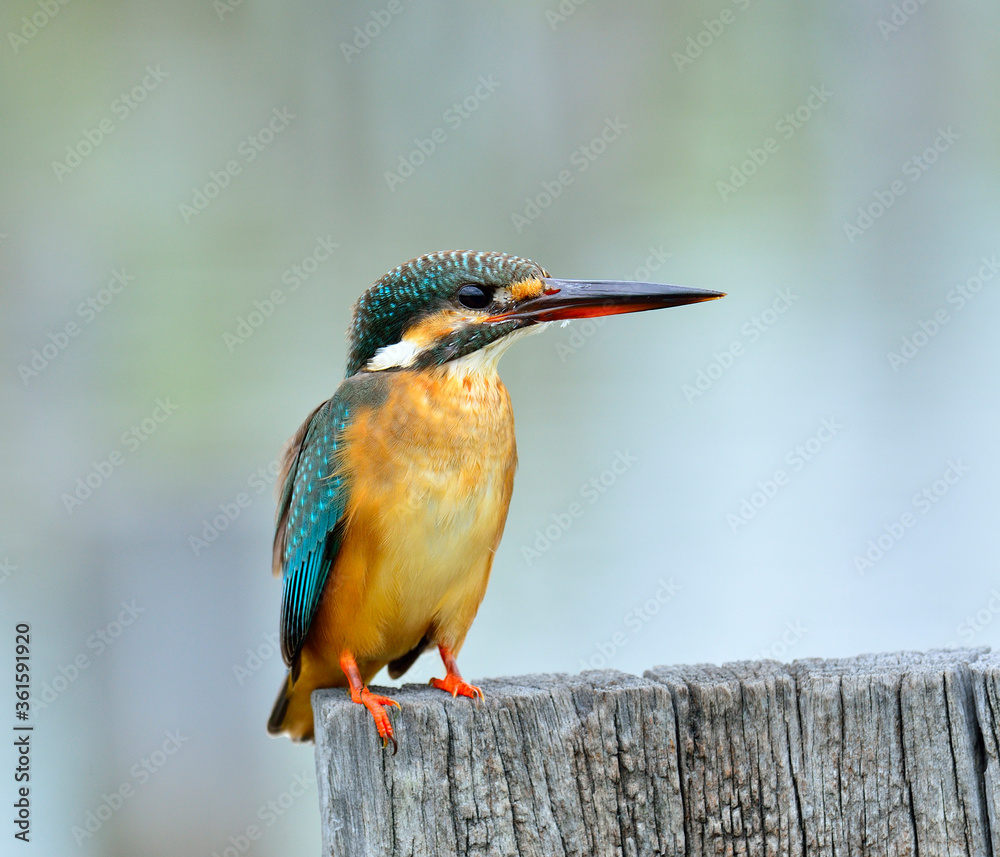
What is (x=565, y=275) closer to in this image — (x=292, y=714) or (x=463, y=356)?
(x=463, y=356)

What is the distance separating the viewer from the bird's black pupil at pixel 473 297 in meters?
2.71

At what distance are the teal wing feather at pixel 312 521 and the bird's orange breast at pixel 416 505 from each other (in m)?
0.03

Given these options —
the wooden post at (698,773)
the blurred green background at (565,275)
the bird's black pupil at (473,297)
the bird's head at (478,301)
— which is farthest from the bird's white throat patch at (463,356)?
the blurred green background at (565,275)

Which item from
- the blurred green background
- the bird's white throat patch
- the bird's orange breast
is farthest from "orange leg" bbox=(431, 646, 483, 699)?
the blurred green background

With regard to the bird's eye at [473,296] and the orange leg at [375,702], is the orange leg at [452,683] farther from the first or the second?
the bird's eye at [473,296]

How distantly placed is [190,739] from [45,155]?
9.61 feet

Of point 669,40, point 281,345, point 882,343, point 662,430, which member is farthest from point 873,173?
point 281,345

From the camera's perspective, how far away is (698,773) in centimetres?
171

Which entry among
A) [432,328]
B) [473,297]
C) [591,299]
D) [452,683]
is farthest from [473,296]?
[452,683]

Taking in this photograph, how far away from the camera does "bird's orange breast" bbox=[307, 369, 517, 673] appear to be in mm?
2617

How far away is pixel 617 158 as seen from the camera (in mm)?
5316

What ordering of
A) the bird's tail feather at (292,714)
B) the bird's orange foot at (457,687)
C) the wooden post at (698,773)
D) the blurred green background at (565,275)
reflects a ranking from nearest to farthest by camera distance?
the wooden post at (698,773) < the bird's orange foot at (457,687) < the bird's tail feather at (292,714) < the blurred green background at (565,275)

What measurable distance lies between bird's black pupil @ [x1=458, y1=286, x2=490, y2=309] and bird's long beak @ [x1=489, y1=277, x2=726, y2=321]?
0.06 meters

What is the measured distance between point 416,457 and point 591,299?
0.63m
